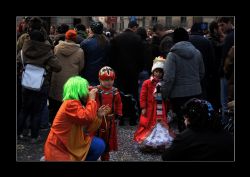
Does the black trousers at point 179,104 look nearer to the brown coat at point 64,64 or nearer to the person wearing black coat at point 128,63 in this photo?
the person wearing black coat at point 128,63

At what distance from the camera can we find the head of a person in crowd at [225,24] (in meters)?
7.70

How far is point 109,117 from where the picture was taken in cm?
594

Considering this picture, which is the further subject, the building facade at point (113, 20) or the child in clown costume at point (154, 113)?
the building facade at point (113, 20)

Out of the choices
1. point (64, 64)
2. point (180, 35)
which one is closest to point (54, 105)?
point (64, 64)

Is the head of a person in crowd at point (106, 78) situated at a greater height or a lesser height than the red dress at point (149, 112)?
greater

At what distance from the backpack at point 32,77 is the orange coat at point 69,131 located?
1848 millimetres

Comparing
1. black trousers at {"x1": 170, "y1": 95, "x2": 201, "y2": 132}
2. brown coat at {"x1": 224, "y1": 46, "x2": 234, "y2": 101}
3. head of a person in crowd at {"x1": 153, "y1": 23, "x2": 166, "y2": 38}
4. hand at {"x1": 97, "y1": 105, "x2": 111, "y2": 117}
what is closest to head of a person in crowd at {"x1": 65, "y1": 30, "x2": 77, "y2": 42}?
black trousers at {"x1": 170, "y1": 95, "x2": 201, "y2": 132}

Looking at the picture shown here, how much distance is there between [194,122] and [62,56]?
3989 millimetres

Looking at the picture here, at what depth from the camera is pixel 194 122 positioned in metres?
4.18

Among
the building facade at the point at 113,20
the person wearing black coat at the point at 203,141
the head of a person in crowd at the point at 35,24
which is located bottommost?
the person wearing black coat at the point at 203,141

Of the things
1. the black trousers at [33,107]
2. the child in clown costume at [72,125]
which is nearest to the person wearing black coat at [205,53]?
the black trousers at [33,107]

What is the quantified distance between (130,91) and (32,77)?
2220 mm

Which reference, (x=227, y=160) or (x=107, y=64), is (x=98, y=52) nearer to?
(x=107, y=64)

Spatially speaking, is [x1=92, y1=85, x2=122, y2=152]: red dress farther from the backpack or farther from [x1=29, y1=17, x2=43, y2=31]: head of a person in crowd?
[x1=29, y1=17, x2=43, y2=31]: head of a person in crowd
